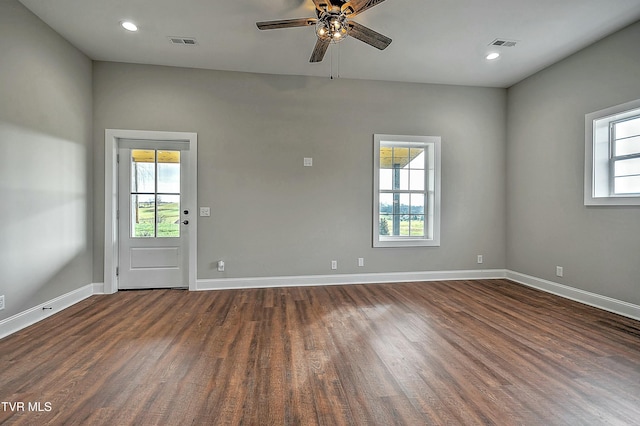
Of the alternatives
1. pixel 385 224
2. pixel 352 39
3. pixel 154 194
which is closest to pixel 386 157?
pixel 385 224

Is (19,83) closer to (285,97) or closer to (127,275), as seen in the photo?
(127,275)

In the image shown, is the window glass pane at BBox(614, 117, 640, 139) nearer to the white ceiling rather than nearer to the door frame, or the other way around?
the white ceiling

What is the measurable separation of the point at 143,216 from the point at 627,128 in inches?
237

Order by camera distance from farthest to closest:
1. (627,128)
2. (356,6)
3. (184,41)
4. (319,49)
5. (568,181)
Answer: (568,181), (184,41), (627,128), (319,49), (356,6)

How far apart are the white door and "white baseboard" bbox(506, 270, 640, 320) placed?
16.4 ft

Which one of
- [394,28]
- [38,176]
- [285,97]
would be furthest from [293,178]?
[38,176]

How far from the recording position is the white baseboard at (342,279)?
400 cm

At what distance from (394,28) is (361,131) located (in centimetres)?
146

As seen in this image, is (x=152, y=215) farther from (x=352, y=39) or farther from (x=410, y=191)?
(x=410, y=191)

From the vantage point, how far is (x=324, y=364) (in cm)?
206

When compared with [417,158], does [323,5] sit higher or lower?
higher

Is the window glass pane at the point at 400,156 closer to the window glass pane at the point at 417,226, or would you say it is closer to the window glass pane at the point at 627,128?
the window glass pane at the point at 417,226

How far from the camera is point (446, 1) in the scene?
2660 mm

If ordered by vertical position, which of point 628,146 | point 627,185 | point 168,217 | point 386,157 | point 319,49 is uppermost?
point 319,49
